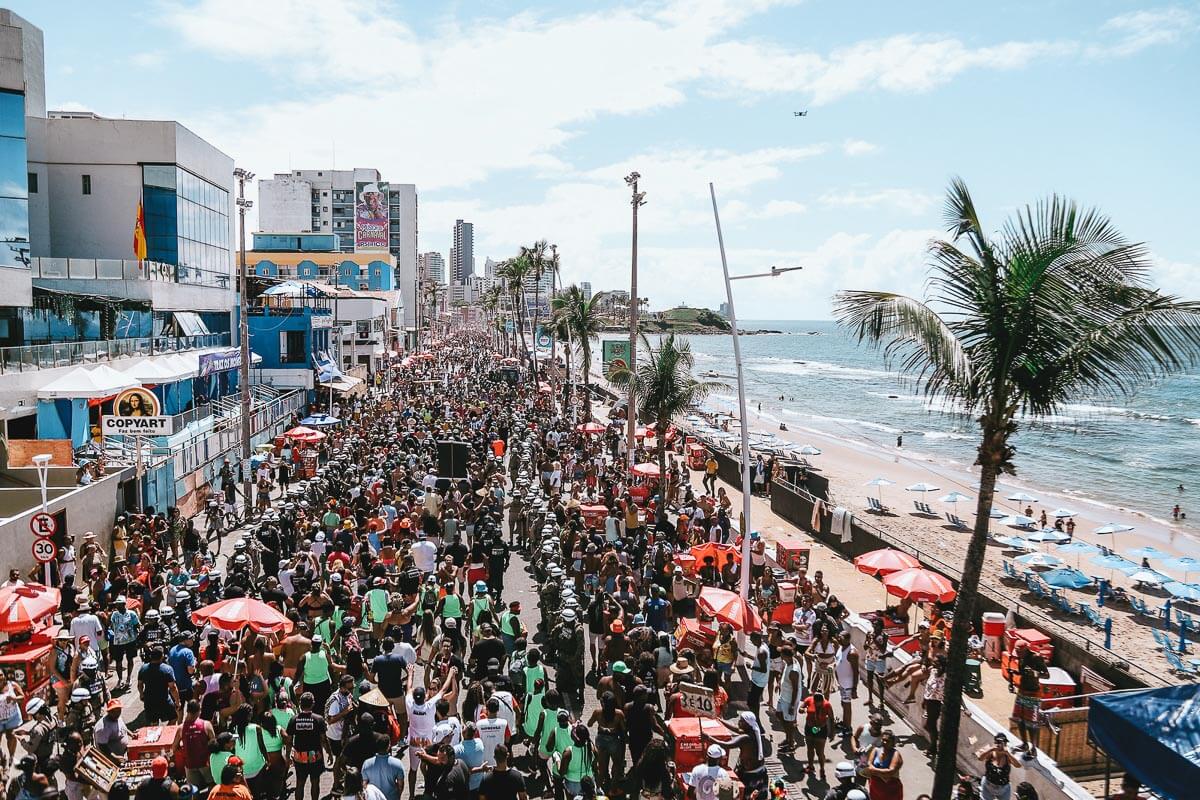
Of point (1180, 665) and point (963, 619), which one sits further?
point (1180, 665)

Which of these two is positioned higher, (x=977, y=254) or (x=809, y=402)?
(x=977, y=254)

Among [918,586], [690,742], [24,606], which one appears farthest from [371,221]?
[690,742]

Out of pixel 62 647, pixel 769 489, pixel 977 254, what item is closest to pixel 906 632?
pixel 977 254

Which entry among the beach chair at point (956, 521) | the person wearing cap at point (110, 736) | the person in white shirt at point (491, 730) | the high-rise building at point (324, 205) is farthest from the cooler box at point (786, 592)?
the high-rise building at point (324, 205)

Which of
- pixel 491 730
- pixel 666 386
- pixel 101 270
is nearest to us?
pixel 491 730

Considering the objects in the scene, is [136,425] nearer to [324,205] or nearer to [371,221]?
[371,221]

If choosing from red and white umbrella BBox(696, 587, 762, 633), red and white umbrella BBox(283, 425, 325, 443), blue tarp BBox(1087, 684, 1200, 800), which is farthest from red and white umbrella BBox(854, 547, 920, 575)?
red and white umbrella BBox(283, 425, 325, 443)

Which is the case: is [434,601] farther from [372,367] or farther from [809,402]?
[809,402]
